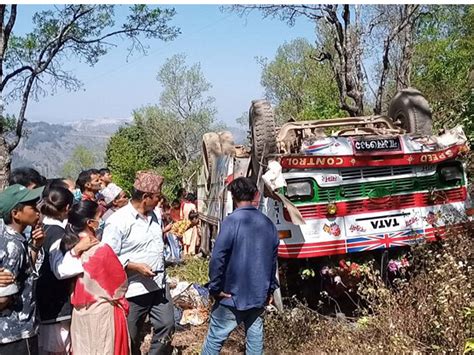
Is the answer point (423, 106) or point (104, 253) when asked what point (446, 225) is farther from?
point (104, 253)

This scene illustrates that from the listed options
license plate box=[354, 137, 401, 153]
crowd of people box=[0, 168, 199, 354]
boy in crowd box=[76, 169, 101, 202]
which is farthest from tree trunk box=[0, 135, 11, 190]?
license plate box=[354, 137, 401, 153]

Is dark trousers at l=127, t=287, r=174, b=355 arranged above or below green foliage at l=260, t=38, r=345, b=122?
below

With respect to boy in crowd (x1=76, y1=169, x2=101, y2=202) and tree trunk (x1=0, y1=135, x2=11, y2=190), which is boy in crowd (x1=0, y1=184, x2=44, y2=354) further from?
tree trunk (x1=0, y1=135, x2=11, y2=190)

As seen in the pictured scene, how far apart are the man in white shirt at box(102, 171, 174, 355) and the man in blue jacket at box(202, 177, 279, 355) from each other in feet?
1.88

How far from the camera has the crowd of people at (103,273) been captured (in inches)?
123

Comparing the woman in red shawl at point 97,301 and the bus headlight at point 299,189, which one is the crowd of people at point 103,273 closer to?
the woman in red shawl at point 97,301

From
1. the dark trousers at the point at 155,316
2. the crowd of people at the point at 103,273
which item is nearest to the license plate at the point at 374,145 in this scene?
the crowd of people at the point at 103,273

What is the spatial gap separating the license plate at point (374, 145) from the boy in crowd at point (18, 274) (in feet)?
10.8

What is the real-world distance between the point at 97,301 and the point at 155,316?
894 millimetres

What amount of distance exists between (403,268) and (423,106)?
7.12 feet

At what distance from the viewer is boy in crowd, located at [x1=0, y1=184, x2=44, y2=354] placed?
2.98 metres

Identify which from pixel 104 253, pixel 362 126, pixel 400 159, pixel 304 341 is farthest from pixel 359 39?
pixel 104 253

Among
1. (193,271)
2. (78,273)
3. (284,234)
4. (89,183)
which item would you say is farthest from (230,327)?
(193,271)

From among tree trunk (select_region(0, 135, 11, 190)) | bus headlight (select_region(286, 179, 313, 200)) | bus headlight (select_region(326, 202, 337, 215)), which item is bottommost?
bus headlight (select_region(326, 202, 337, 215))
